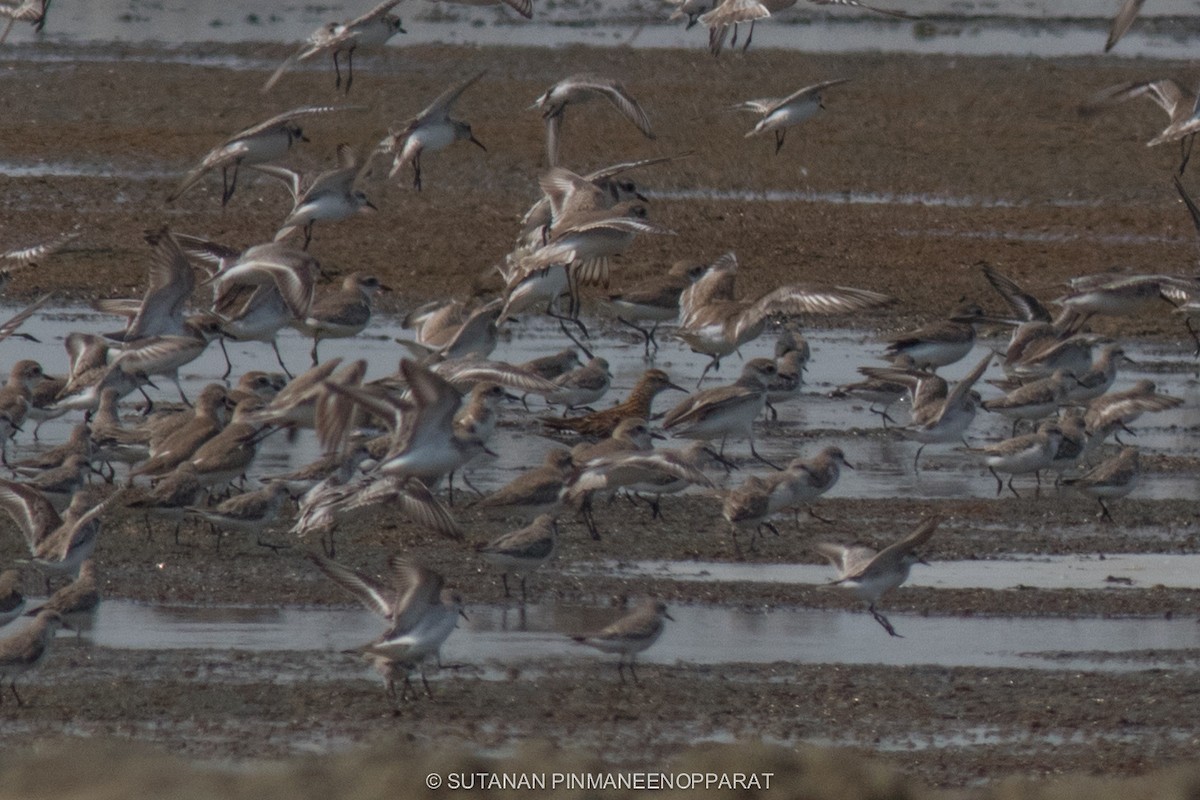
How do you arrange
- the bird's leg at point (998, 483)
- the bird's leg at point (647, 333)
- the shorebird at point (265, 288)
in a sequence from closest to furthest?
the shorebird at point (265, 288), the bird's leg at point (998, 483), the bird's leg at point (647, 333)

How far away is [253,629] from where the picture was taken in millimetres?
9766

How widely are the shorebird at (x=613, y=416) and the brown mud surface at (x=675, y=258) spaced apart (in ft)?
Answer: 2.50

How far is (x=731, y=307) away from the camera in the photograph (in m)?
15.4

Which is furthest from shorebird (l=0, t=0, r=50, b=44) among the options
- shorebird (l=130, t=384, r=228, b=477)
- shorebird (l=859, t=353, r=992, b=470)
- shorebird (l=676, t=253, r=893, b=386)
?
shorebird (l=859, t=353, r=992, b=470)

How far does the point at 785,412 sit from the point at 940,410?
6.59 feet

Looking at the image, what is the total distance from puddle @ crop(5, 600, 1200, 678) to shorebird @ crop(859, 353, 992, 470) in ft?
10.7

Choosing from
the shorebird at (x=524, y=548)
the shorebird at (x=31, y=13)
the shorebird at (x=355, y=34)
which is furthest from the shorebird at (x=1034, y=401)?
the shorebird at (x=31, y=13)

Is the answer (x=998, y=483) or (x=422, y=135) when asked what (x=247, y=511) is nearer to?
(x=998, y=483)

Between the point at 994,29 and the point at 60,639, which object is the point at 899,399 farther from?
the point at 994,29

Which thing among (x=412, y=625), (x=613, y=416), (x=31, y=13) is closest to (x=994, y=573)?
(x=613, y=416)

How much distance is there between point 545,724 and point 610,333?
9.55 metres

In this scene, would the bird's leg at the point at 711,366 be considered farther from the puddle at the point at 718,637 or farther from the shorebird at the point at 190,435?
the puddle at the point at 718,637

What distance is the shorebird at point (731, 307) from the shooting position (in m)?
14.0

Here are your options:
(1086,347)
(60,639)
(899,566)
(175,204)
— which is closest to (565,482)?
(899,566)
